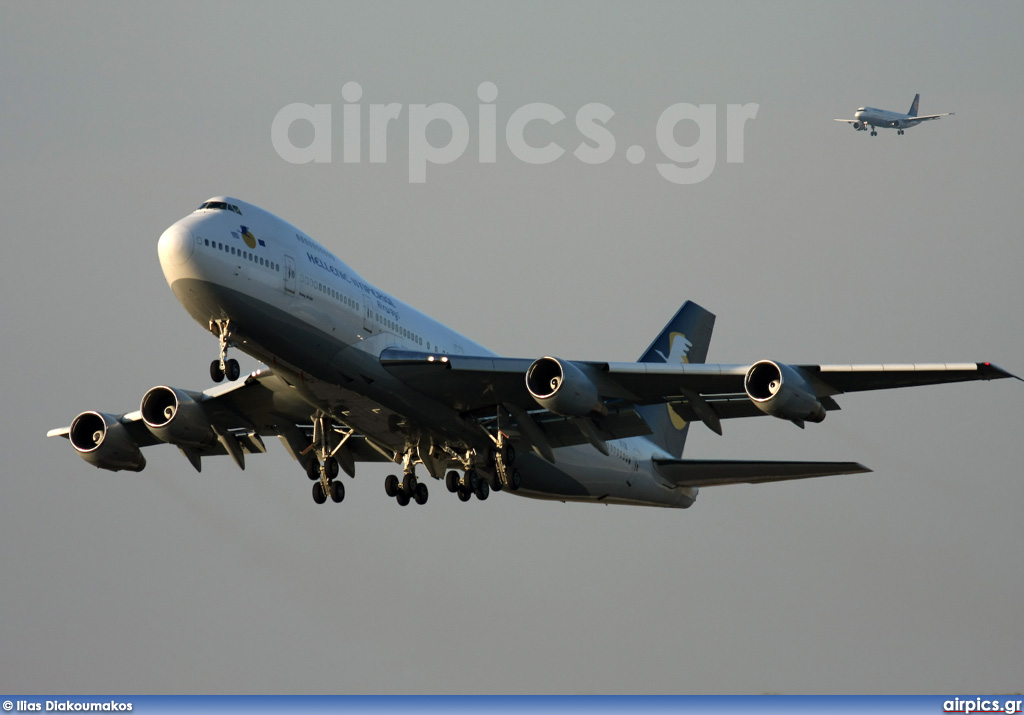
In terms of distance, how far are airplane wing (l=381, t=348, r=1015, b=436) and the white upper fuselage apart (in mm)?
581

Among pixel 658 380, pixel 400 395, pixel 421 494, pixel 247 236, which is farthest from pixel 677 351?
pixel 247 236

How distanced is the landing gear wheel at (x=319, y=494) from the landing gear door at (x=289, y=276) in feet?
32.8

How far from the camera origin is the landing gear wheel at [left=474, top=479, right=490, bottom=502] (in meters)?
40.9

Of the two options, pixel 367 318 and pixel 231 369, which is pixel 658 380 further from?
pixel 231 369

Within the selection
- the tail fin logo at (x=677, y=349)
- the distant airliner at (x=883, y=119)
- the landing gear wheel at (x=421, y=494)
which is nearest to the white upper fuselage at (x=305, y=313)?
the landing gear wheel at (x=421, y=494)

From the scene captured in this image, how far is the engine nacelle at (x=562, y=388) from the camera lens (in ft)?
109

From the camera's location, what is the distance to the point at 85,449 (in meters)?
41.2

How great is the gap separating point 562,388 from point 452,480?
9.50 m

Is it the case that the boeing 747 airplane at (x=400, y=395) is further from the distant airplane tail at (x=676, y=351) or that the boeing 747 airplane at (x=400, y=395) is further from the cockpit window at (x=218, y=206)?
the distant airplane tail at (x=676, y=351)

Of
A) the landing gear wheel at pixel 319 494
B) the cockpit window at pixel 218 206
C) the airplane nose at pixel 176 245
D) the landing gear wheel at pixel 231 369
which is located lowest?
the landing gear wheel at pixel 231 369

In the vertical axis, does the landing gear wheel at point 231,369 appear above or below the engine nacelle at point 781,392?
below

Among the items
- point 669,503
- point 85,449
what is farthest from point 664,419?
point 85,449

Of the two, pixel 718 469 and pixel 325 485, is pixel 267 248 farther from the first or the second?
pixel 718 469

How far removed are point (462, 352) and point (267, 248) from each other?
930 centimetres
